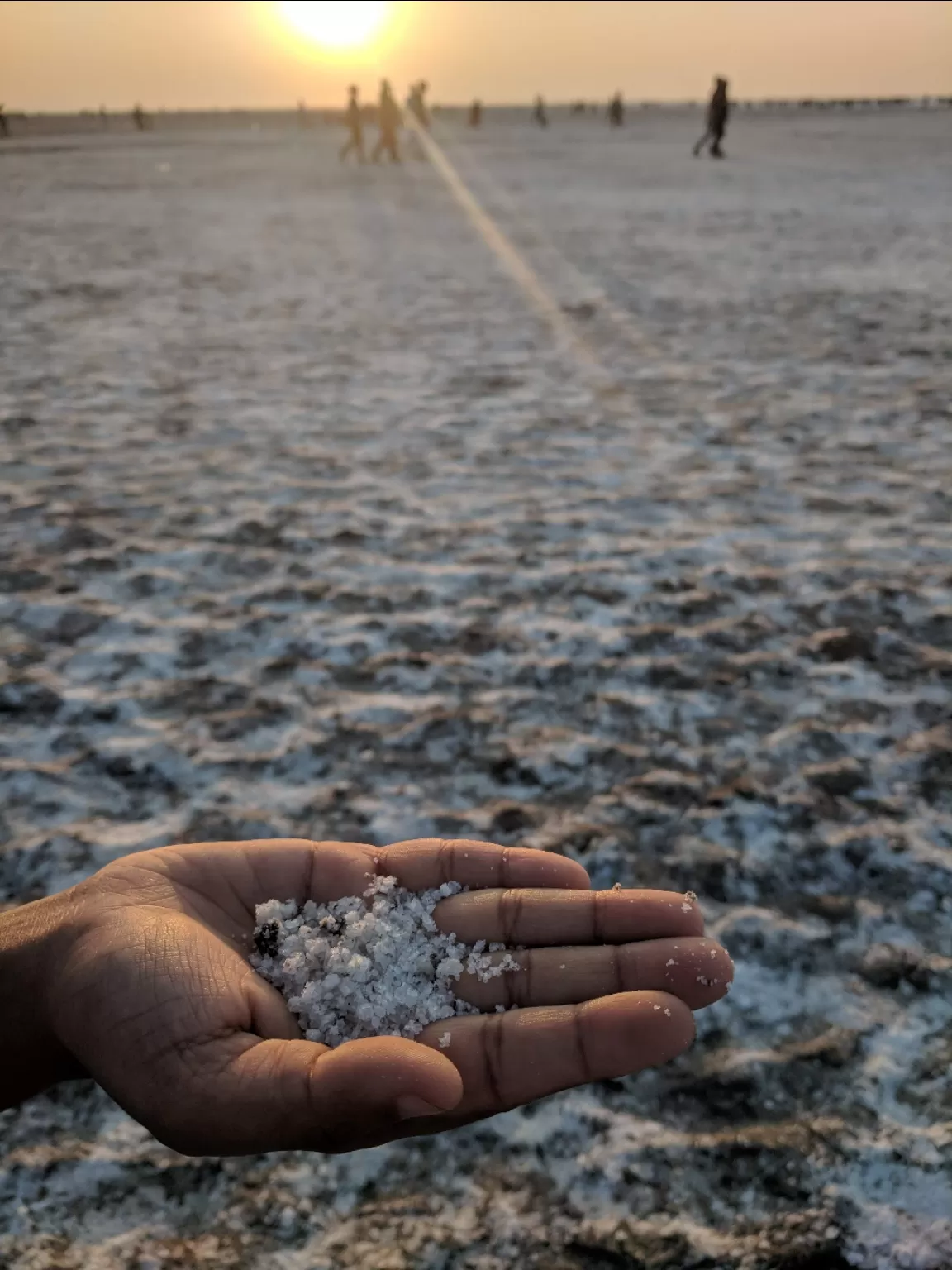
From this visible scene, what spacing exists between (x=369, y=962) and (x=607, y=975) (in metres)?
0.54

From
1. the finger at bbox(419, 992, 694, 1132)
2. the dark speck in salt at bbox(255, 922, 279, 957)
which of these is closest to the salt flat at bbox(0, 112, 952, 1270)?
the finger at bbox(419, 992, 694, 1132)

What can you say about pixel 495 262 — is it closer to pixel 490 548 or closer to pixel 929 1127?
pixel 490 548

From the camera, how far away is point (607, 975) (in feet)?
6.21

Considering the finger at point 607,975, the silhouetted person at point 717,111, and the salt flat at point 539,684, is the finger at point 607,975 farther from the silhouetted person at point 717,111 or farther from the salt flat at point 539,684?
the silhouetted person at point 717,111

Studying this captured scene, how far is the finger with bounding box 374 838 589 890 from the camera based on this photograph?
2.11 meters

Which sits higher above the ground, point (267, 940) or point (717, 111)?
point (717, 111)

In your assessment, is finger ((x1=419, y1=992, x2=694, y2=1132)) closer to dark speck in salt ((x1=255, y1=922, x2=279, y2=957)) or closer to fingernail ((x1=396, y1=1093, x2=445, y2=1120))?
fingernail ((x1=396, y1=1093, x2=445, y2=1120))

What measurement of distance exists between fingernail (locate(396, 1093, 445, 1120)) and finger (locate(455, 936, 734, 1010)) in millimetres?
449

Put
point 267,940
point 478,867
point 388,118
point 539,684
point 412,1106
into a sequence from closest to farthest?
point 412,1106, point 267,940, point 478,867, point 539,684, point 388,118

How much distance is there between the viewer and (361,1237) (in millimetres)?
1835

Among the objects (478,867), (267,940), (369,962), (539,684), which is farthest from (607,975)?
(539,684)

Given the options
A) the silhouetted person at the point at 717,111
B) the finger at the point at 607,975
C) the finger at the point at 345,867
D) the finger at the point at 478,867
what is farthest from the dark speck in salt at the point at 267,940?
the silhouetted person at the point at 717,111

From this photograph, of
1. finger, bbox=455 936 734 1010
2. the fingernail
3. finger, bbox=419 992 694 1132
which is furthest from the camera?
finger, bbox=455 936 734 1010

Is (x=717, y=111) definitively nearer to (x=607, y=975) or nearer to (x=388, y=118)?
(x=388, y=118)
